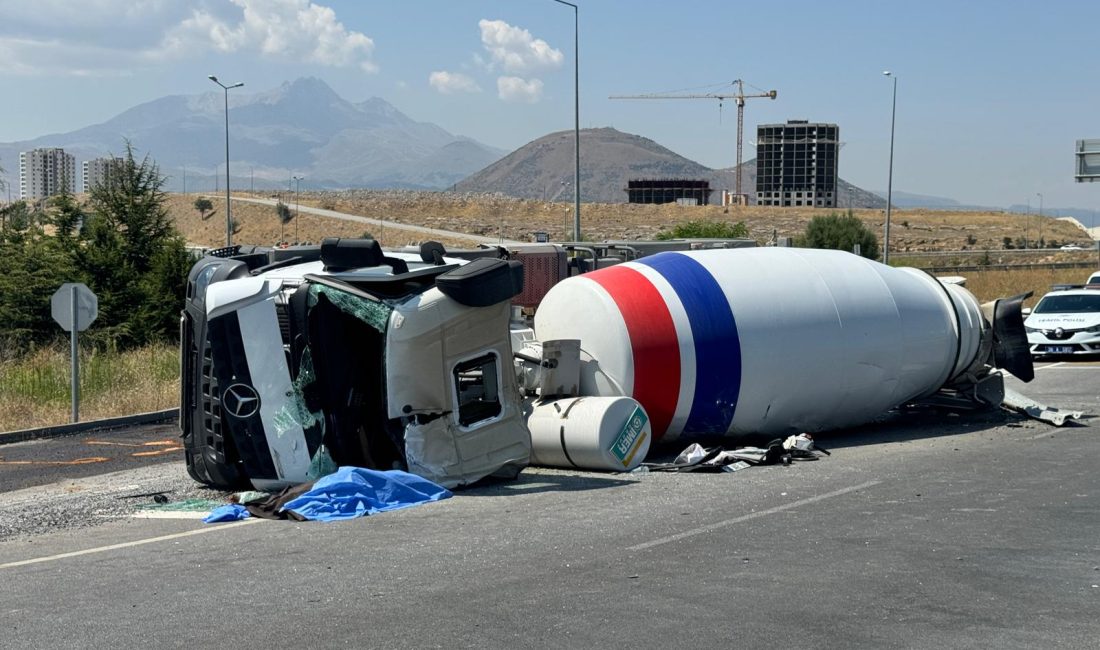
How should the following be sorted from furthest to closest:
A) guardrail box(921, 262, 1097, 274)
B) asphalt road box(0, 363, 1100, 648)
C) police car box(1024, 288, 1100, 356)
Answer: guardrail box(921, 262, 1097, 274) < police car box(1024, 288, 1100, 356) < asphalt road box(0, 363, 1100, 648)

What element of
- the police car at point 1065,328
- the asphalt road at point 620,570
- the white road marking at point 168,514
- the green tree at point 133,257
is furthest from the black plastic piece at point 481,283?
the green tree at point 133,257

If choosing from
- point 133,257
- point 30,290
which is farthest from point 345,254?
point 133,257

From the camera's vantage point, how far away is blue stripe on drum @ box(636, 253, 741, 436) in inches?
546

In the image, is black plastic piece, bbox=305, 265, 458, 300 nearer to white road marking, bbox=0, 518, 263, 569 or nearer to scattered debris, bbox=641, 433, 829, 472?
white road marking, bbox=0, 518, 263, 569

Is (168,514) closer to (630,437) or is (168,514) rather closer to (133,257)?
(630,437)

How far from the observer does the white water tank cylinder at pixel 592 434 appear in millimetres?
12594

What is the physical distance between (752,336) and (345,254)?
4692 millimetres

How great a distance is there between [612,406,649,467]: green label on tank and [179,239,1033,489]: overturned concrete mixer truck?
20 millimetres

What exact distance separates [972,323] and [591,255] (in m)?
8.54

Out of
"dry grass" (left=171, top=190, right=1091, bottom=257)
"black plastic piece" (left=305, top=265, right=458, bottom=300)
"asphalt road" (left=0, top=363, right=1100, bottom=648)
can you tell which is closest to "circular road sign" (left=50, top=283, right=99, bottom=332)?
"asphalt road" (left=0, top=363, right=1100, bottom=648)

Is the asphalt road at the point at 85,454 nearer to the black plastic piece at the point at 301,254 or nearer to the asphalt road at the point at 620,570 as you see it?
the asphalt road at the point at 620,570

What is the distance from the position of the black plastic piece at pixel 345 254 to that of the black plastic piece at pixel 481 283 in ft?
2.71

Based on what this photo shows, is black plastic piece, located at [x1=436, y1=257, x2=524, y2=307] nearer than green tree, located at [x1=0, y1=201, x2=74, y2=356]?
Yes

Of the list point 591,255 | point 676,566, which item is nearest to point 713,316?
point 676,566
